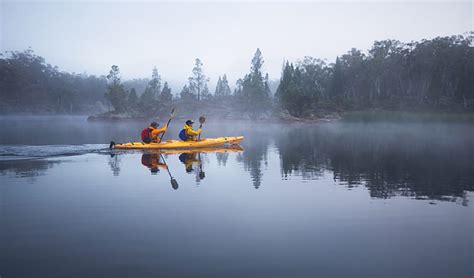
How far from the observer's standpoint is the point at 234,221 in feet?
29.2

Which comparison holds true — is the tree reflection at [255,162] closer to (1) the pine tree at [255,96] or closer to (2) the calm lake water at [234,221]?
(2) the calm lake water at [234,221]

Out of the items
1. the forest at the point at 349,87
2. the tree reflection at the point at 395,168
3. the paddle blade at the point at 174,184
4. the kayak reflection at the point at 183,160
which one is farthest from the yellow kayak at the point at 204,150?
the forest at the point at 349,87

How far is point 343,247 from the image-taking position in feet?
24.1

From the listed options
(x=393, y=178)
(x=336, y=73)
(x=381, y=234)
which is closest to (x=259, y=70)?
(x=336, y=73)

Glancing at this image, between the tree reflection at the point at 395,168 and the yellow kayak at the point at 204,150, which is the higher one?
the yellow kayak at the point at 204,150

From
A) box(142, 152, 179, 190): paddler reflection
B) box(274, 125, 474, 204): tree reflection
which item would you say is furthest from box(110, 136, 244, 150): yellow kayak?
box(274, 125, 474, 204): tree reflection

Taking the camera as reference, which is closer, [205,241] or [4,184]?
[205,241]

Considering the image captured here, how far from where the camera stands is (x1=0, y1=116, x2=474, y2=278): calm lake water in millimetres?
6547

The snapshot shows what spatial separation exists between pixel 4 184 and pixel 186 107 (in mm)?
80920

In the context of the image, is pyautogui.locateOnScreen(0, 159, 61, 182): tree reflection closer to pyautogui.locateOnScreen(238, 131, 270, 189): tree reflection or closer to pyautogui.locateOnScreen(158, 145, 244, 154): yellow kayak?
pyautogui.locateOnScreen(158, 145, 244, 154): yellow kayak

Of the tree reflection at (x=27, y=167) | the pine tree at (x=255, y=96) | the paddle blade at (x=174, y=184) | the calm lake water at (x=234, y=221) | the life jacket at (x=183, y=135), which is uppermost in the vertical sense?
the pine tree at (x=255, y=96)

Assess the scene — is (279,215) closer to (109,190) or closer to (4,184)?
(109,190)

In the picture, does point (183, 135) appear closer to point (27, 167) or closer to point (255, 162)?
point (255, 162)

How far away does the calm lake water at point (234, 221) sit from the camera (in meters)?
6.55
